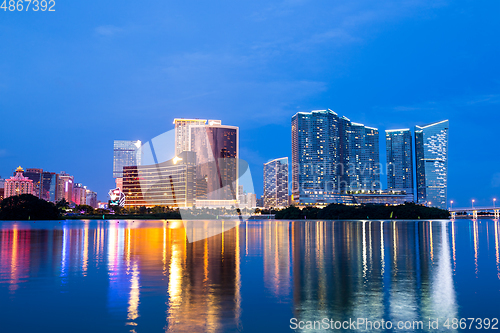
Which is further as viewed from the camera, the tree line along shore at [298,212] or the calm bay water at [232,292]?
the tree line along shore at [298,212]

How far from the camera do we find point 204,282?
14891mm

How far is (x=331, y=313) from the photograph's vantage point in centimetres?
1058

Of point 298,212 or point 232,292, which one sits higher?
point 232,292

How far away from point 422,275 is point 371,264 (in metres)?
3.36

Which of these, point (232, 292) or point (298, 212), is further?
point (298, 212)

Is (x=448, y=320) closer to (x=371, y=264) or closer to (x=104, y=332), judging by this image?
(x=104, y=332)

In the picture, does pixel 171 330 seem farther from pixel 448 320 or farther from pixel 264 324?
pixel 448 320

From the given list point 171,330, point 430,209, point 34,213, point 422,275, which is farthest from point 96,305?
point 430,209

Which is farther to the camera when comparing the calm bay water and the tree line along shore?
the tree line along shore

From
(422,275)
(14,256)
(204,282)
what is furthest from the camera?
(14,256)

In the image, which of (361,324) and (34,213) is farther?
(34,213)

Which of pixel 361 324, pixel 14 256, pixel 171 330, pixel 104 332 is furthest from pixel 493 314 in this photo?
pixel 14 256

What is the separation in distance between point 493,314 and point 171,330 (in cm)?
834

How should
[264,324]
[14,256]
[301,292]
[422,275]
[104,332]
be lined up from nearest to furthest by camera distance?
[104,332] < [264,324] < [301,292] < [422,275] < [14,256]
